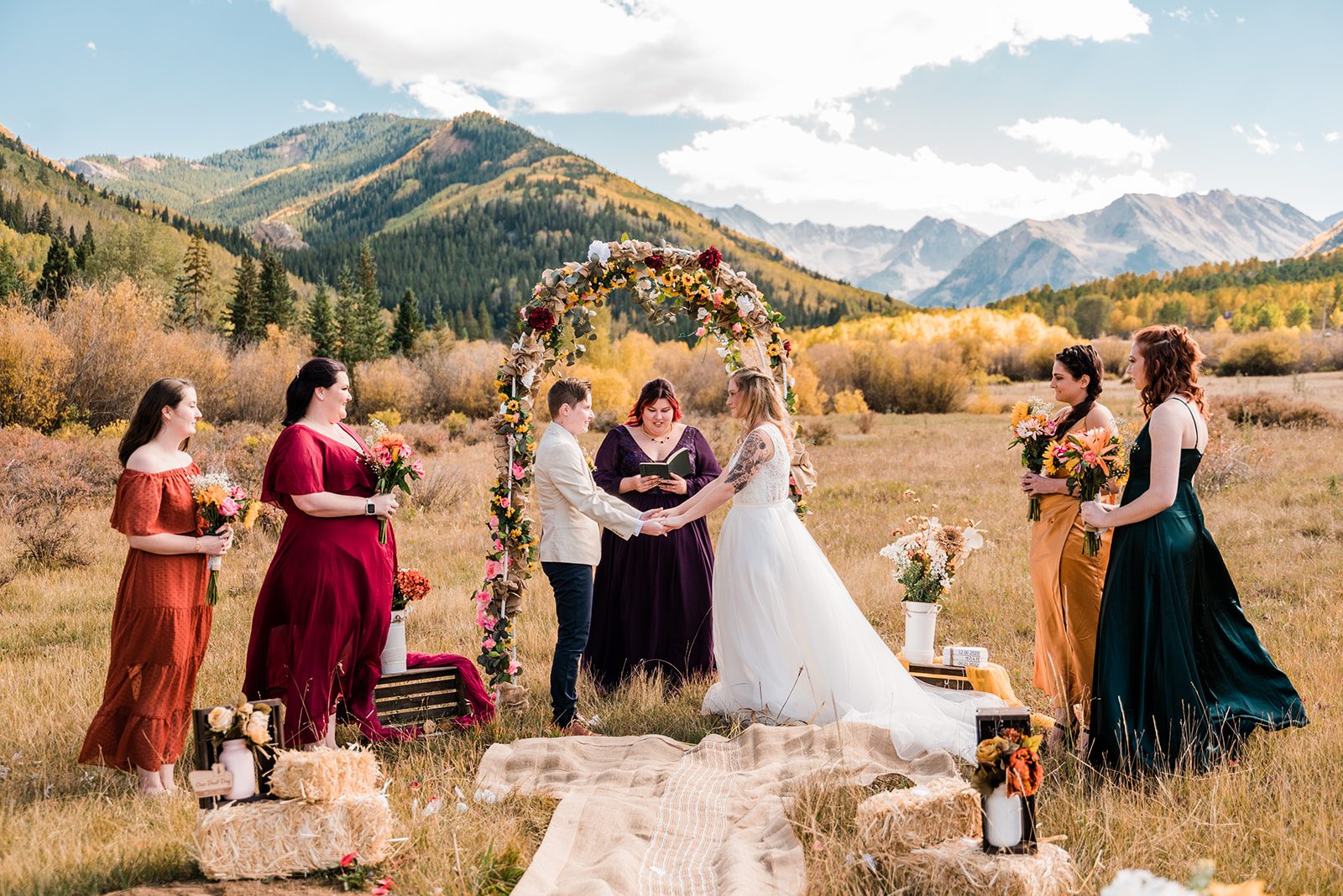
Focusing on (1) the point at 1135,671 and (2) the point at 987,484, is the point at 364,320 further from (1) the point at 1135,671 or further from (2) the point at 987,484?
(1) the point at 1135,671

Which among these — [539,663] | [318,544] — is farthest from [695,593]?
[318,544]

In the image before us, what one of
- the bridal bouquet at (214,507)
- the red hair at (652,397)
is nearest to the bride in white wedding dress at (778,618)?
the red hair at (652,397)

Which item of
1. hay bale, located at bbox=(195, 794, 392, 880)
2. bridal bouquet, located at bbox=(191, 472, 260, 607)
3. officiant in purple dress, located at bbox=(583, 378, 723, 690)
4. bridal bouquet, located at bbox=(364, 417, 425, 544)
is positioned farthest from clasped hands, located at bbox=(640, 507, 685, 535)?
hay bale, located at bbox=(195, 794, 392, 880)

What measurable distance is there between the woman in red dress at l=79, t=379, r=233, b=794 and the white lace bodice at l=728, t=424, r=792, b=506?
11.2 ft

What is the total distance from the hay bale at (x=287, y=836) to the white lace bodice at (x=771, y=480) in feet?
11.0

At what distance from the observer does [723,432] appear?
86.2 feet

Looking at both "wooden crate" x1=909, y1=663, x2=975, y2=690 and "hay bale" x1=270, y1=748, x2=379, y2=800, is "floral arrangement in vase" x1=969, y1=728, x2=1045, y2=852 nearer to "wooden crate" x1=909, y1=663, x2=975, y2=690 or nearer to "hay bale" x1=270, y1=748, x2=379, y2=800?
"hay bale" x1=270, y1=748, x2=379, y2=800

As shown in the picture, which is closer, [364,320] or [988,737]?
[988,737]

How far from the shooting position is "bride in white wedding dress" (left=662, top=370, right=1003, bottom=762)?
6.27 metres

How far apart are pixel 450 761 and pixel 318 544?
1.56 m

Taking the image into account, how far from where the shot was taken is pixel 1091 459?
17.5 ft

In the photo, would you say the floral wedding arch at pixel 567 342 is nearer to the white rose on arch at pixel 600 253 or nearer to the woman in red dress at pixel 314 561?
the white rose on arch at pixel 600 253

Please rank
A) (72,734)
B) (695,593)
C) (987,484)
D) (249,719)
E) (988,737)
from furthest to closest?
(987,484) → (695,593) → (72,734) → (249,719) → (988,737)

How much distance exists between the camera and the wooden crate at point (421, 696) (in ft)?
20.1
